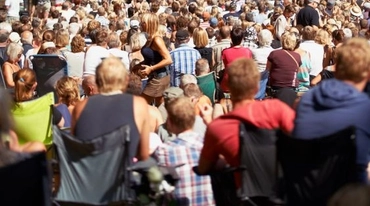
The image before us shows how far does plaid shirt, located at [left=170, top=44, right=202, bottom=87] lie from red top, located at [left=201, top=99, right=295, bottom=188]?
5.45 metres

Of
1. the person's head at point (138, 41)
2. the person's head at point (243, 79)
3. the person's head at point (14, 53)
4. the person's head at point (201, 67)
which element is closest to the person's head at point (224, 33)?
the person's head at point (138, 41)

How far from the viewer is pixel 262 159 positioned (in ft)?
18.1

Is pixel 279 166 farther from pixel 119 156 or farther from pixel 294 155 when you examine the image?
pixel 119 156

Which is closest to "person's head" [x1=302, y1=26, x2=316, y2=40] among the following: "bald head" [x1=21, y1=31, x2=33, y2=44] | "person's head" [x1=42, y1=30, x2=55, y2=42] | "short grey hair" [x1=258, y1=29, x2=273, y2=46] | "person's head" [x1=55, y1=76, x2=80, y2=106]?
"short grey hair" [x1=258, y1=29, x2=273, y2=46]

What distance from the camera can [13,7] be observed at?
20406mm

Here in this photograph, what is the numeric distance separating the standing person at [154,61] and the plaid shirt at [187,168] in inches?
149

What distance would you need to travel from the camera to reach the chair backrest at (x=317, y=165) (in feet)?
16.5

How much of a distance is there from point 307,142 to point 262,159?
21.2 inches

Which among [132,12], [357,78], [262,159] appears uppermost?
[357,78]

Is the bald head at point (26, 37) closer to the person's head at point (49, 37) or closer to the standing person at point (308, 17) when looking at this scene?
the person's head at point (49, 37)

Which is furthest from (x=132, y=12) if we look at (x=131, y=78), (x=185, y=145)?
(x=185, y=145)

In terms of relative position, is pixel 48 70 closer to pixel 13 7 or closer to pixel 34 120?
pixel 34 120

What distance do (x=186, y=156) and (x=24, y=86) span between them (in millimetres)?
2236

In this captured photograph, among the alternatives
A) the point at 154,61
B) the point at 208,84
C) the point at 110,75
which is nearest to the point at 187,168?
the point at 110,75
